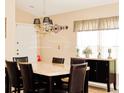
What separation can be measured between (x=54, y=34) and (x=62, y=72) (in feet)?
14.5

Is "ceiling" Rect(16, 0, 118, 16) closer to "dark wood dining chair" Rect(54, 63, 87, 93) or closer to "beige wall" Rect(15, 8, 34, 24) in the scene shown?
"beige wall" Rect(15, 8, 34, 24)

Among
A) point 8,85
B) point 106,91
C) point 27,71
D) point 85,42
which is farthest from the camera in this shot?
point 85,42

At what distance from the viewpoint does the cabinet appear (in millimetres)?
5359

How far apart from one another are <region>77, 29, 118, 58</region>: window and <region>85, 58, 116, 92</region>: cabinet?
0.52m

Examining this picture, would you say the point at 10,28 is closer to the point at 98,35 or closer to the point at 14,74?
the point at 14,74

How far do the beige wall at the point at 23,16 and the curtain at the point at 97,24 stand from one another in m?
2.34

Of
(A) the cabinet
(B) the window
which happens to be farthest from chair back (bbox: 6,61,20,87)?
(B) the window

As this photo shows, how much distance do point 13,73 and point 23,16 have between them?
4.58m

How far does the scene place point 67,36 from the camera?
7.16m

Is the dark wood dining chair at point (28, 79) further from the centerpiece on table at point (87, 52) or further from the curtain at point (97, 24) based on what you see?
the curtain at point (97, 24)
